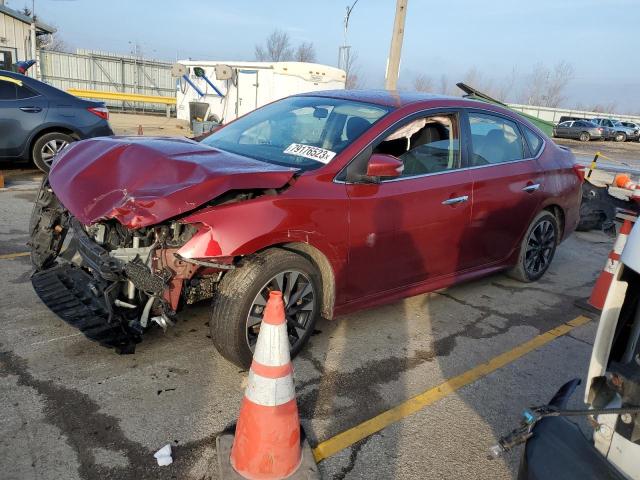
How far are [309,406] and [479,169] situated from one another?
245cm

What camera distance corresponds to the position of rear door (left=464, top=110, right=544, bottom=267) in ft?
14.2

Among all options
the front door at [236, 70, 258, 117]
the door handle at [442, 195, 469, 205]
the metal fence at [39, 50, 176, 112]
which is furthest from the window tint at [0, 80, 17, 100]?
the metal fence at [39, 50, 176, 112]

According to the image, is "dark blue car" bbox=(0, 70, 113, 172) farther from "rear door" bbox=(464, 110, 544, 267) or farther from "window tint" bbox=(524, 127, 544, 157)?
"window tint" bbox=(524, 127, 544, 157)

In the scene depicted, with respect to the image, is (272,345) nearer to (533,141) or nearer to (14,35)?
(533,141)

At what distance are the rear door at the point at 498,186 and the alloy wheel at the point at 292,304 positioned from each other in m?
1.62

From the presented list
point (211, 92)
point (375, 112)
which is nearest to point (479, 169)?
point (375, 112)


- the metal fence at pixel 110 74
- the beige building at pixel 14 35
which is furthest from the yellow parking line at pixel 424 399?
the metal fence at pixel 110 74

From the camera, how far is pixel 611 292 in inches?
73.9

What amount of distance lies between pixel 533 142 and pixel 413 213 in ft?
6.68

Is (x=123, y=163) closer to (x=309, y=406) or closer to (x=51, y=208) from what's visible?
(x=51, y=208)

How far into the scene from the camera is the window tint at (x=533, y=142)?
197 inches

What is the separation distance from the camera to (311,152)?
358cm

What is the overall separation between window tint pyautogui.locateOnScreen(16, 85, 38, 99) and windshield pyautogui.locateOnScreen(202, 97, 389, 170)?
551 cm

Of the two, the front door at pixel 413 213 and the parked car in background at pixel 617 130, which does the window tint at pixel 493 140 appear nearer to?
the front door at pixel 413 213
